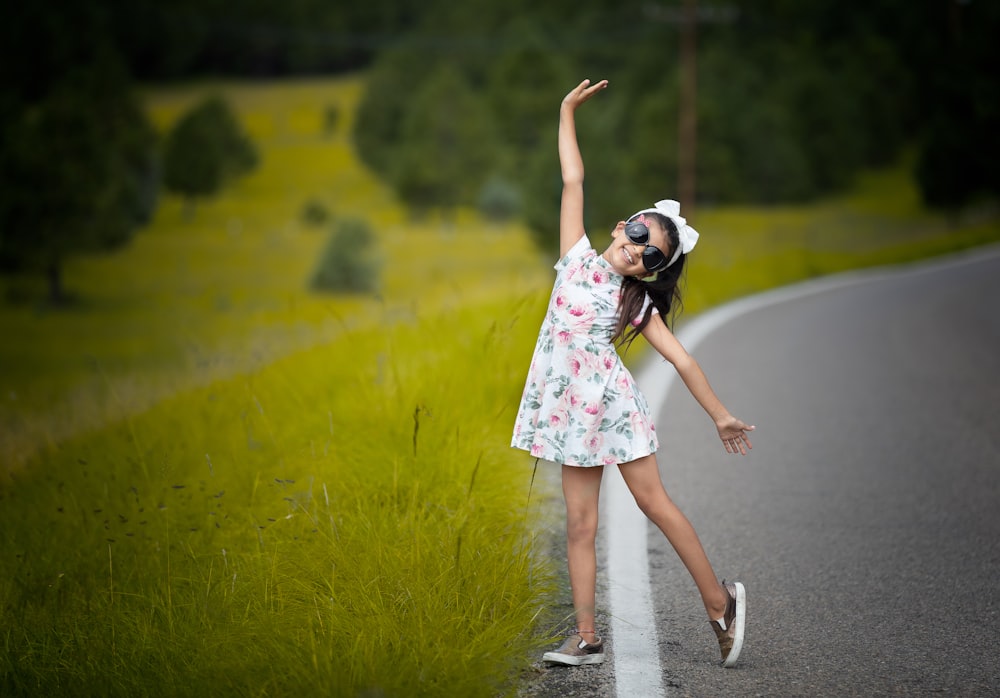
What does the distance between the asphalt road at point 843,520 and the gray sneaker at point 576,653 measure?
71 mm

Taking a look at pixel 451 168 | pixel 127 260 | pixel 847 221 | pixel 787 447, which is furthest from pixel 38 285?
pixel 787 447

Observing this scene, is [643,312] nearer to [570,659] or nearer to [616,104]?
[570,659]

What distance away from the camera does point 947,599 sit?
162 inches

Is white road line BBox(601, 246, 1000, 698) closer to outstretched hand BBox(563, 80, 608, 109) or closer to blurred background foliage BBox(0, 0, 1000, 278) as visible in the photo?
outstretched hand BBox(563, 80, 608, 109)

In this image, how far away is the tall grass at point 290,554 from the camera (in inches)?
126

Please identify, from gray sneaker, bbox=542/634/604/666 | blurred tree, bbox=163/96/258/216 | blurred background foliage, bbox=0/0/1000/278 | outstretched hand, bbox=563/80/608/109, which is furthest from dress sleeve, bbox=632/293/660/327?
blurred tree, bbox=163/96/258/216

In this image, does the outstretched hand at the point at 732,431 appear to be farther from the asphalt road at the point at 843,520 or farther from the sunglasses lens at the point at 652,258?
the asphalt road at the point at 843,520

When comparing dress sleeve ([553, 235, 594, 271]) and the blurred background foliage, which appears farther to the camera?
the blurred background foliage

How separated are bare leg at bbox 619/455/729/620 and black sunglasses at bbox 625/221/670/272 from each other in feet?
2.18

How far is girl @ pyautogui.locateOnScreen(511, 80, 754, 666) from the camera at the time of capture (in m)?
3.45

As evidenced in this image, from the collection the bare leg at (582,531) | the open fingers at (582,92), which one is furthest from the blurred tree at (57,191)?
the bare leg at (582,531)

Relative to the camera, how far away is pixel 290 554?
4008 mm

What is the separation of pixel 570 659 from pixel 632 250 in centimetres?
138

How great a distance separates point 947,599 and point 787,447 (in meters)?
2.67
